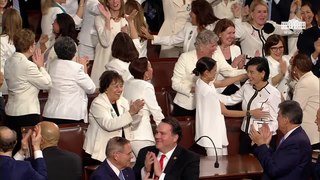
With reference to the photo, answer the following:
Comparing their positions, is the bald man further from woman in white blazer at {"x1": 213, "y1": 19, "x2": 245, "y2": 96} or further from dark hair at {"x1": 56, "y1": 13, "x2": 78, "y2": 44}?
woman in white blazer at {"x1": 213, "y1": 19, "x2": 245, "y2": 96}

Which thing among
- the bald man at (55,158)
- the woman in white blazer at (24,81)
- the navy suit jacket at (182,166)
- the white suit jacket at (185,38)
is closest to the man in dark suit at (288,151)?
the navy suit jacket at (182,166)

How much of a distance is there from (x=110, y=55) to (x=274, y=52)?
189cm

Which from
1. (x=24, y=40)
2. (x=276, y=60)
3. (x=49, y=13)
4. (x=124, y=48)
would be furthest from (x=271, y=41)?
(x=24, y=40)

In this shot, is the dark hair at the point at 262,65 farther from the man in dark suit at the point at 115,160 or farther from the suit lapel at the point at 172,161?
the man in dark suit at the point at 115,160

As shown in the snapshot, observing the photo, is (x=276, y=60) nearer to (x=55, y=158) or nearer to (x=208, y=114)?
(x=208, y=114)

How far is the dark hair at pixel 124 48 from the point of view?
37.0 ft

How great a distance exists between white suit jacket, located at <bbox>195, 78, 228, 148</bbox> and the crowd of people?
0.01 m

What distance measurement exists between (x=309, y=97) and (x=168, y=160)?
2.70 meters

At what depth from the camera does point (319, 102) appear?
11.5m

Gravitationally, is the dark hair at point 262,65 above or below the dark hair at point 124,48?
below

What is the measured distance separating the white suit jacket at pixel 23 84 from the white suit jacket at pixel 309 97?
8.85 ft

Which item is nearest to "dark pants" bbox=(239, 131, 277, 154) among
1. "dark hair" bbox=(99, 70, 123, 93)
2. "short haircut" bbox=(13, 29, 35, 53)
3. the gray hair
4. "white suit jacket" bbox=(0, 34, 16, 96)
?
the gray hair

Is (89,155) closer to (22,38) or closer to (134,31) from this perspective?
(22,38)

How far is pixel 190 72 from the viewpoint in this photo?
1152 centimetres
